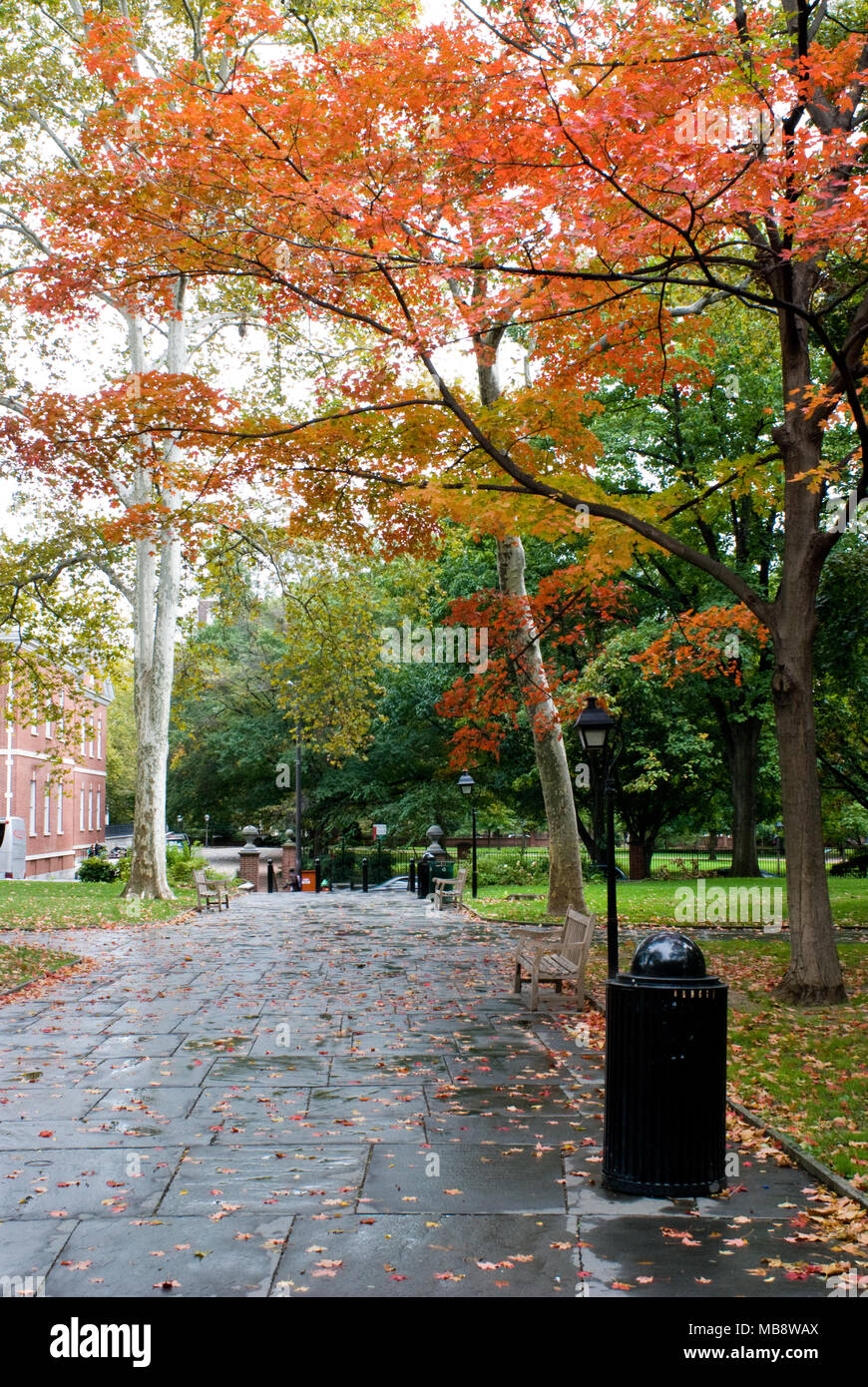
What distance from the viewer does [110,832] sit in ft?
218

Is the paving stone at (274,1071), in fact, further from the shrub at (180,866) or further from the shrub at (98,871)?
the shrub at (98,871)

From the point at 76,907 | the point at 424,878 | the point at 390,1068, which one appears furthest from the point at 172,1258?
the point at 424,878

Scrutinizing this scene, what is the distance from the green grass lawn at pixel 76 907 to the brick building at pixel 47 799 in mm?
7442

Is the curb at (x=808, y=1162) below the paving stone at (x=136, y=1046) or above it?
above

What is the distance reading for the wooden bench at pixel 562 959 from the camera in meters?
10.2

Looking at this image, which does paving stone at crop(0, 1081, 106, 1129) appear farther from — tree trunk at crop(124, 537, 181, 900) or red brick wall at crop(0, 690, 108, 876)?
red brick wall at crop(0, 690, 108, 876)

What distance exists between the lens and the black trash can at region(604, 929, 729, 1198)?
5133 mm

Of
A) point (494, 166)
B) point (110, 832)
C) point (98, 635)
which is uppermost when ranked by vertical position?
point (494, 166)

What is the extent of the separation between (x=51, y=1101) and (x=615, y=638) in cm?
2032

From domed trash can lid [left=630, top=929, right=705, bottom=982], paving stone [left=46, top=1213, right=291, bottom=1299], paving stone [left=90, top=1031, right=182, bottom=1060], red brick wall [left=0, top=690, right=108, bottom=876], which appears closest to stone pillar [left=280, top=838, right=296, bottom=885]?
red brick wall [left=0, top=690, right=108, bottom=876]

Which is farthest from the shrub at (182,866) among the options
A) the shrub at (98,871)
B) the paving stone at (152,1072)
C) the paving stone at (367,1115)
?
the paving stone at (367,1115)

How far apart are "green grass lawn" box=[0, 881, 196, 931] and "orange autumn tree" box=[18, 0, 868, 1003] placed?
10501 millimetres

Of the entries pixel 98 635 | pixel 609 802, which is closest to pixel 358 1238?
pixel 609 802
